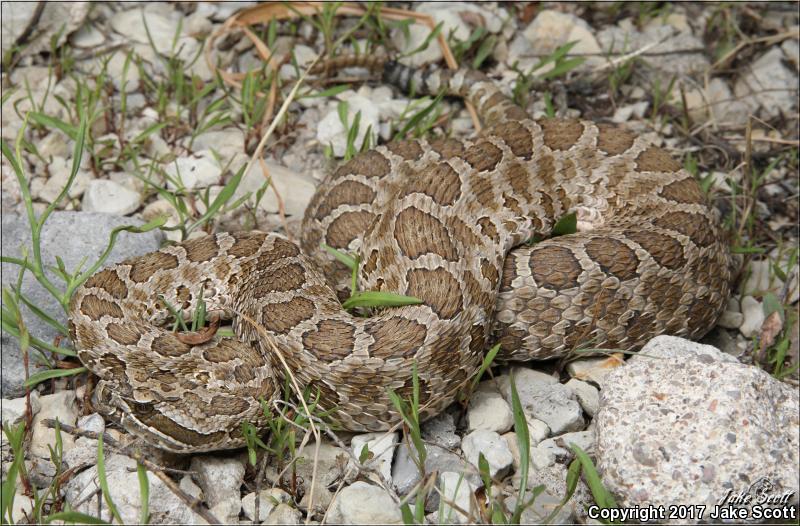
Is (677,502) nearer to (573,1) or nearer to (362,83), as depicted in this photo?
(362,83)

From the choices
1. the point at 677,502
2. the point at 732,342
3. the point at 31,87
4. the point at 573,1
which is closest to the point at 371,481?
the point at 677,502

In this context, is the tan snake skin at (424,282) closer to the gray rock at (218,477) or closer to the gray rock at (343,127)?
the gray rock at (218,477)

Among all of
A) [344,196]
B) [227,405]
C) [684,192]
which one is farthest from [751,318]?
[227,405]

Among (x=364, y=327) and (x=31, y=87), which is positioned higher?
(x=31, y=87)

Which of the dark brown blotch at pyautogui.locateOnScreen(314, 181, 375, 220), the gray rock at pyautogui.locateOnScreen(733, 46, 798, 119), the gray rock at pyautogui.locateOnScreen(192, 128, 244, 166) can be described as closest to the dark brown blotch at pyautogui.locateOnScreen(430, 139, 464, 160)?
the dark brown blotch at pyautogui.locateOnScreen(314, 181, 375, 220)

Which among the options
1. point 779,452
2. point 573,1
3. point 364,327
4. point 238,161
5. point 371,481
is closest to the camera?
point 779,452

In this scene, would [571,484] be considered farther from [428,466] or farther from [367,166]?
[367,166]
